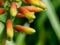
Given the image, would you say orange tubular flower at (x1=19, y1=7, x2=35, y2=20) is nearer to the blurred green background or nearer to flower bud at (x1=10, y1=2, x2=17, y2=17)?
flower bud at (x1=10, y1=2, x2=17, y2=17)

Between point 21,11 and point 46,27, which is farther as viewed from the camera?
point 46,27

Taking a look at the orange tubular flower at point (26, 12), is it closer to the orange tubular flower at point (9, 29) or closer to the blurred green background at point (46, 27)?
the orange tubular flower at point (9, 29)

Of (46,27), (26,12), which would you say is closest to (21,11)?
(26,12)

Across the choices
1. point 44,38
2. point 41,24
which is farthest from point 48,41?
point 41,24

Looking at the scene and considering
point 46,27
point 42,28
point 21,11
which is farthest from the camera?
point 46,27

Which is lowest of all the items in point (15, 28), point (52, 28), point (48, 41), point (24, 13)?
point (48, 41)

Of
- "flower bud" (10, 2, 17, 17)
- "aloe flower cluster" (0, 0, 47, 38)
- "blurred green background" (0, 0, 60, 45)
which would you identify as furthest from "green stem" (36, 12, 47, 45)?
"flower bud" (10, 2, 17, 17)

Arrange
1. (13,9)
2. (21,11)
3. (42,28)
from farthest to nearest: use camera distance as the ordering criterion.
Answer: (42,28) → (21,11) → (13,9)

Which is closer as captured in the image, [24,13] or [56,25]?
[24,13]

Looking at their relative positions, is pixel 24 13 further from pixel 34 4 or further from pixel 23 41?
pixel 23 41

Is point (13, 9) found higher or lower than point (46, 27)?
higher

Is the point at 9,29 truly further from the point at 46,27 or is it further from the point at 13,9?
the point at 46,27
